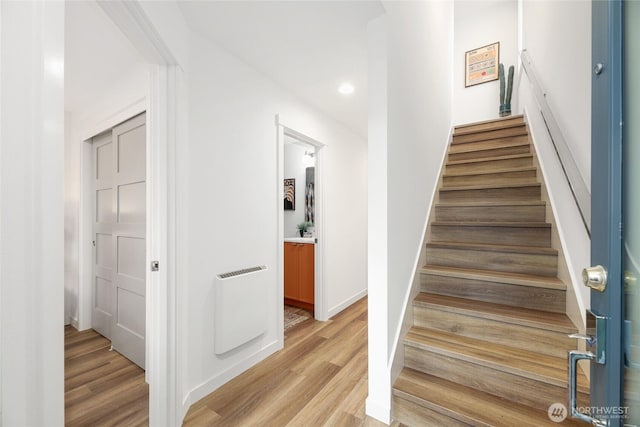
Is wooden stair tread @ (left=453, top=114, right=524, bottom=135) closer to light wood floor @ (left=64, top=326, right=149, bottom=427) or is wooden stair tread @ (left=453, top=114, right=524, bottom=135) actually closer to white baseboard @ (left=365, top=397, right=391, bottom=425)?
white baseboard @ (left=365, top=397, right=391, bottom=425)

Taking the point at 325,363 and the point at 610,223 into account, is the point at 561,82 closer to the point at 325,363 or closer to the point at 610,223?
the point at 610,223

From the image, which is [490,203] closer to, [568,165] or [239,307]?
[568,165]

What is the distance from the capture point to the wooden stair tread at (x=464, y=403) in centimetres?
124

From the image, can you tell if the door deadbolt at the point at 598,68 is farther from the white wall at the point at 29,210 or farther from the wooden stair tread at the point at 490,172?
the wooden stair tread at the point at 490,172

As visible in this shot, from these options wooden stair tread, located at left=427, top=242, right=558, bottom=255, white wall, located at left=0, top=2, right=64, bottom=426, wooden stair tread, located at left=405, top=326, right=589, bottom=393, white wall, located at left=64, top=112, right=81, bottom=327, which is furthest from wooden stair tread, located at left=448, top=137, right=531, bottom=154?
white wall, located at left=64, top=112, right=81, bottom=327

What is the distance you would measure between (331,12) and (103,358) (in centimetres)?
312

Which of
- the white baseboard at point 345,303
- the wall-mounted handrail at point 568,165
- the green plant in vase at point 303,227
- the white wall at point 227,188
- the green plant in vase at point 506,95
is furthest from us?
the green plant in vase at point 303,227

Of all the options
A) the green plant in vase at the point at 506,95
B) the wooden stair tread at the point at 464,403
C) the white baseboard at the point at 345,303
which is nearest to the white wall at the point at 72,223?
the white baseboard at the point at 345,303

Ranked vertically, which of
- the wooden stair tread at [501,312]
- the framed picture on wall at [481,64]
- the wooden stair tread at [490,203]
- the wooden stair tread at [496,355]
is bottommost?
the wooden stair tread at [496,355]

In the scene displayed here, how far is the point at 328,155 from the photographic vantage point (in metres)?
3.19

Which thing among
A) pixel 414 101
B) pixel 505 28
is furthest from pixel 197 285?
pixel 505 28

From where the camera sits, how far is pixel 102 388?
1.88 m

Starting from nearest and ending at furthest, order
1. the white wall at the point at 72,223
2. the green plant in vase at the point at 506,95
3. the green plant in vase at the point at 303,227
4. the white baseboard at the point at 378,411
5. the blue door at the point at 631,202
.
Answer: the blue door at the point at 631,202 < the white baseboard at the point at 378,411 < the white wall at the point at 72,223 < the green plant in vase at the point at 506,95 < the green plant in vase at the point at 303,227

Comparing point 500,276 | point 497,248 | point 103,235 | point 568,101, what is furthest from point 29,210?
point 103,235
